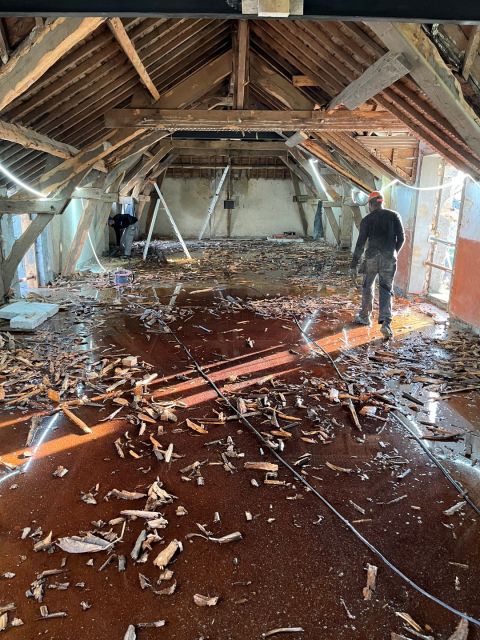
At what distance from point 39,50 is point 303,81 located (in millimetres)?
4550

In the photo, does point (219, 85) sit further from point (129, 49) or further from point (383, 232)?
point (383, 232)

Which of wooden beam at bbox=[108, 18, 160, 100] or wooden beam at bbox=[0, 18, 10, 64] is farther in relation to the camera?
wooden beam at bbox=[108, 18, 160, 100]

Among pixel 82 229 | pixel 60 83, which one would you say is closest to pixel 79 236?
pixel 82 229

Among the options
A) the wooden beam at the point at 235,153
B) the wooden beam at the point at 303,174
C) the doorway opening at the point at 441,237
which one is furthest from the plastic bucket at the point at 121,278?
the wooden beam at the point at 303,174

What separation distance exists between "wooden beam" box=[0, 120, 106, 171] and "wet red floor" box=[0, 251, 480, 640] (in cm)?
312

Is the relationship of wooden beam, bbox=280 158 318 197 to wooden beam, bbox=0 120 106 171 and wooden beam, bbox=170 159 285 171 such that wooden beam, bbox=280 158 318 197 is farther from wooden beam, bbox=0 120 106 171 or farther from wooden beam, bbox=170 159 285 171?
wooden beam, bbox=0 120 106 171

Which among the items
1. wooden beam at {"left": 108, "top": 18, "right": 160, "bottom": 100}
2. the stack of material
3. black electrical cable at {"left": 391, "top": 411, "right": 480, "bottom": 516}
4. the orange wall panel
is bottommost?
black electrical cable at {"left": 391, "top": 411, "right": 480, "bottom": 516}

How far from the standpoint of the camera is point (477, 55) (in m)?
3.72

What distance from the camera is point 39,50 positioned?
3385 millimetres

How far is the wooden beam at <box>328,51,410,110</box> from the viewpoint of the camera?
3822 millimetres

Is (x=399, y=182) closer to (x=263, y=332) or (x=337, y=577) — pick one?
(x=263, y=332)

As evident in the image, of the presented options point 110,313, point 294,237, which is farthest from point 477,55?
point 294,237

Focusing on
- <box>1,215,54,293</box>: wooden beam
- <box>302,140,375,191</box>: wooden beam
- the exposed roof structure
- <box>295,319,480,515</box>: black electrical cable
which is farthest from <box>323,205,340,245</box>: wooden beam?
<box>295,319,480,515</box>: black electrical cable

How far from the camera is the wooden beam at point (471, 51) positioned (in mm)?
3508
